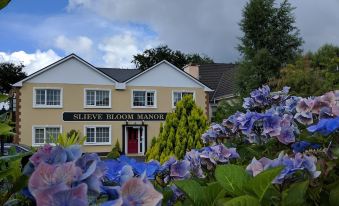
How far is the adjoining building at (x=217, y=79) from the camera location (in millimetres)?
42688

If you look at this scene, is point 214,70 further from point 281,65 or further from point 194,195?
point 194,195

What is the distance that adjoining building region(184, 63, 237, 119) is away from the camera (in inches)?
1681

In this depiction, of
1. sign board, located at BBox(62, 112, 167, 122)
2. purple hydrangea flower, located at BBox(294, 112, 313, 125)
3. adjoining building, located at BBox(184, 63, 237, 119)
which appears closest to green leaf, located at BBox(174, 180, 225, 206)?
purple hydrangea flower, located at BBox(294, 112, 313, 125)

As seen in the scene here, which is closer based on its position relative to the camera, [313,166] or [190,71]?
[313,166]

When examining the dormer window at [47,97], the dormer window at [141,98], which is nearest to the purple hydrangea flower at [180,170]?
the dormer window at [47,97]

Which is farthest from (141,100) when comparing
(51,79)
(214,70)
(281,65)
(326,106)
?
(326,106)

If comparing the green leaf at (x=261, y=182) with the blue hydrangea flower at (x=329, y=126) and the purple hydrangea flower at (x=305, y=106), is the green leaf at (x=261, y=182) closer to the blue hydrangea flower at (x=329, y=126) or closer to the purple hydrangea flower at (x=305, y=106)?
the blue hydrangea flower at (x=329, y=126)

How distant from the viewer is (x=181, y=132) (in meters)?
8.22

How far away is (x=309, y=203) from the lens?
4.97 ft

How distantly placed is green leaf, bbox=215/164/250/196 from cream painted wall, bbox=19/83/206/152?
3013cm

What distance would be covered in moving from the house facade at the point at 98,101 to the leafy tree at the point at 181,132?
22.8 metres

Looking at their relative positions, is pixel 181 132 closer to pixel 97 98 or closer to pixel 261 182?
pixel 261 182

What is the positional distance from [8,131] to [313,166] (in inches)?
35.1

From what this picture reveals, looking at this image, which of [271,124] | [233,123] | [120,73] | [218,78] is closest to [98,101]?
[120,73]
